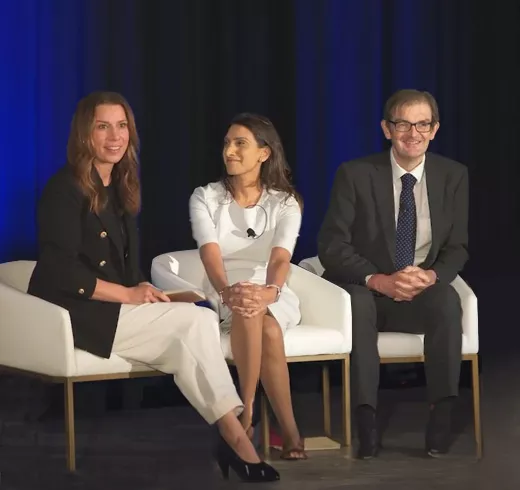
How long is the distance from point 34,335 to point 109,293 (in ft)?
1.02

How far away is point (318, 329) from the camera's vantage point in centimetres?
459

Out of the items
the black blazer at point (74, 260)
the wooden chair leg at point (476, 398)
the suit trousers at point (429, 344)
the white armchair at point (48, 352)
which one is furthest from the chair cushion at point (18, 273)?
the wooden chair leg at point (476, 398)

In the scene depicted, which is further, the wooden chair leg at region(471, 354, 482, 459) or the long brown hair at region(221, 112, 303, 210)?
the long brown hair at region(221, 112, 303, 210)

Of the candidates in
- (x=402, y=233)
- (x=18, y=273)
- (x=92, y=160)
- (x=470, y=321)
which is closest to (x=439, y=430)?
(x=470, y=321)

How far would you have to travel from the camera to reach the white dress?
4746 millimetres

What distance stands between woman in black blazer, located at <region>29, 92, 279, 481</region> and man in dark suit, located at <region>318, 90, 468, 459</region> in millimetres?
660

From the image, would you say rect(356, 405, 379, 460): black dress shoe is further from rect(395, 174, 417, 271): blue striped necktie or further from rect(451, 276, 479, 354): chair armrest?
rect(395, 174, 417, 271): blue striped necktie

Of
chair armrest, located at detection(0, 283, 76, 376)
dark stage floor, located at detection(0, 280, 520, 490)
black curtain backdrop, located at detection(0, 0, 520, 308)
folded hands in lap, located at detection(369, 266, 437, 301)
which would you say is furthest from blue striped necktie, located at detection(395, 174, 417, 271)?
black curtain backdrop, located at detection(0, 0, 520, 308)

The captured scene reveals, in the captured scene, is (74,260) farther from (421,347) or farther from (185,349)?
(421,347)

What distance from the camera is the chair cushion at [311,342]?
14.8 ft

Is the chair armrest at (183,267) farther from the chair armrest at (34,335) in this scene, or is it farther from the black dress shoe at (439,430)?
the black dress shoe at (439,430)

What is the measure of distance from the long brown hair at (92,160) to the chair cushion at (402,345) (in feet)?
3.53

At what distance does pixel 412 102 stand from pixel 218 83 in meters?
1.95

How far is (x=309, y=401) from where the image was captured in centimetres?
554
